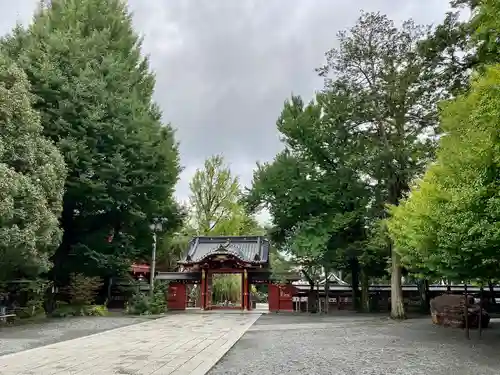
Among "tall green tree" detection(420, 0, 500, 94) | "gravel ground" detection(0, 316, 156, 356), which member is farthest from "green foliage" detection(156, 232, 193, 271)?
"tall green tree" detection(420, 0, 500, 94)

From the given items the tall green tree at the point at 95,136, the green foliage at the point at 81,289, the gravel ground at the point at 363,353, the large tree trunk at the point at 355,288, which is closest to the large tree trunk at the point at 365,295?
the large tree trunk at the point at 355,288

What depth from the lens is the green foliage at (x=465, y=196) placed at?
723 cm

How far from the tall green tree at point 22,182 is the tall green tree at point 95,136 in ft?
8.84

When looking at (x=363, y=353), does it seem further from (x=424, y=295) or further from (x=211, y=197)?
(x=211, y=197)

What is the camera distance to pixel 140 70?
26.4 meters

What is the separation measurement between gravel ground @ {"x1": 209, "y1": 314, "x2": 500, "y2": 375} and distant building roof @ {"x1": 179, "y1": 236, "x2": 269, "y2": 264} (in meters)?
10.1

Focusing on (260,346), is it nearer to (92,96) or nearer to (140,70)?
(92,96)

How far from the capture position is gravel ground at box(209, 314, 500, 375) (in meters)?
7.30

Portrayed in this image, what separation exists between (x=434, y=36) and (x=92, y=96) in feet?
45.1

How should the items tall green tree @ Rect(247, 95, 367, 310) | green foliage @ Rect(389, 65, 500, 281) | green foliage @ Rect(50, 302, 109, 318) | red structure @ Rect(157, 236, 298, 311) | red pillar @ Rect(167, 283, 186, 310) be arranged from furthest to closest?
red pillar @ Rect(167, 283, 186, 310) < red structure @ Rect(157, 236, 298, 311) < tall green tree @ Rect(247, 95, 367, 310) < green foliage @ Rect(50, 302, 109, 318) < green foliage @ Rect(389, 65, 500, 281)

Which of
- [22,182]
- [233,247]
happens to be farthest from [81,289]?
[233,247]

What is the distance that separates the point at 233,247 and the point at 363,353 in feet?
50.4

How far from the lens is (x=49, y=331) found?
41.8ft

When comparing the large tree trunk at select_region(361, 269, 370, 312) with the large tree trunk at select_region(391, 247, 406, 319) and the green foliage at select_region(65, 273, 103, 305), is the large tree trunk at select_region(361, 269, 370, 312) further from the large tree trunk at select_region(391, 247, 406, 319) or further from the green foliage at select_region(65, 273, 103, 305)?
the green foliage at select_region(65, 273, 103, 305)
